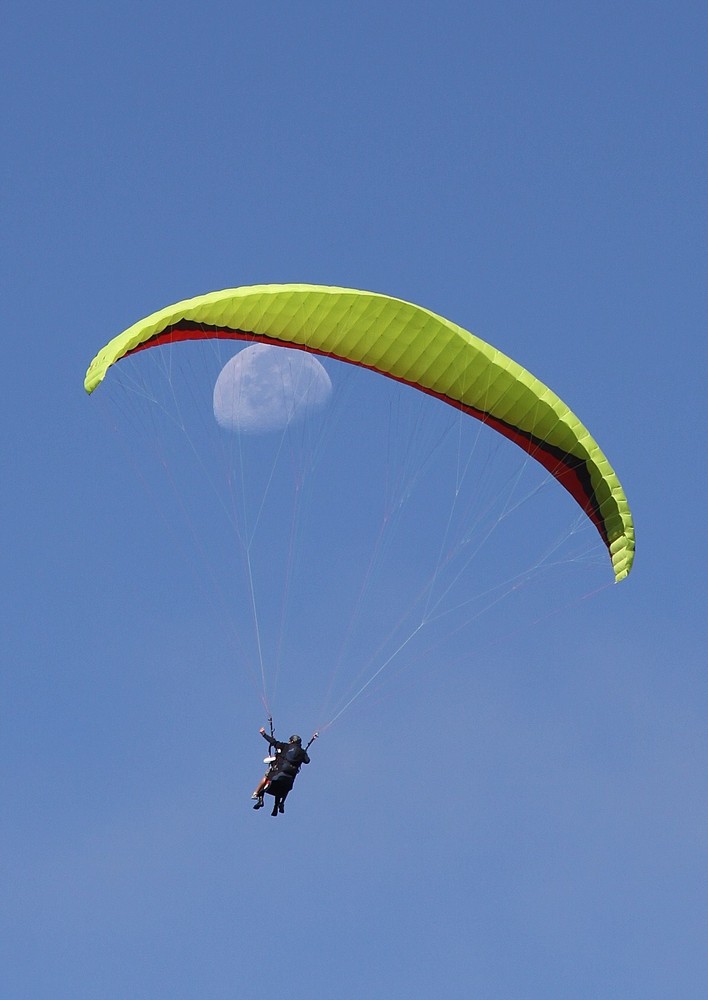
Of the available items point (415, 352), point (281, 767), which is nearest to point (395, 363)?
point (415, 352)

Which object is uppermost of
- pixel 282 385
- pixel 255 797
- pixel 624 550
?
pixel 282 385

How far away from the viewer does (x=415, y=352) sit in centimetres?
3244

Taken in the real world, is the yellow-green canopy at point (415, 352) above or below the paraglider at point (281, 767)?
above

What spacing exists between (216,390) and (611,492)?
6.07 metres

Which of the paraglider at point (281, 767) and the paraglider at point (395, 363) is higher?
the paraglider at point (395, 363)

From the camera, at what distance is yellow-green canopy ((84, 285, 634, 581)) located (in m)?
31.5

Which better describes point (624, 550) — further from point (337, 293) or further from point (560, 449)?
point (337, 293)

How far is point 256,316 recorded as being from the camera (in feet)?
104

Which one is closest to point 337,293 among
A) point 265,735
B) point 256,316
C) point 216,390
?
point 256,316

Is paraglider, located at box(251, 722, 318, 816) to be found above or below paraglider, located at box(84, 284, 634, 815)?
below

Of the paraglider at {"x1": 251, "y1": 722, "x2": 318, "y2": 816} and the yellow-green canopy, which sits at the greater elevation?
the yellow-green canopy

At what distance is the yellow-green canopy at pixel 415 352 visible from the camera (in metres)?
31.5

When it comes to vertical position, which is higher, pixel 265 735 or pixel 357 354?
pixel 357 354

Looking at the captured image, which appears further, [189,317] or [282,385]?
[282,385]
